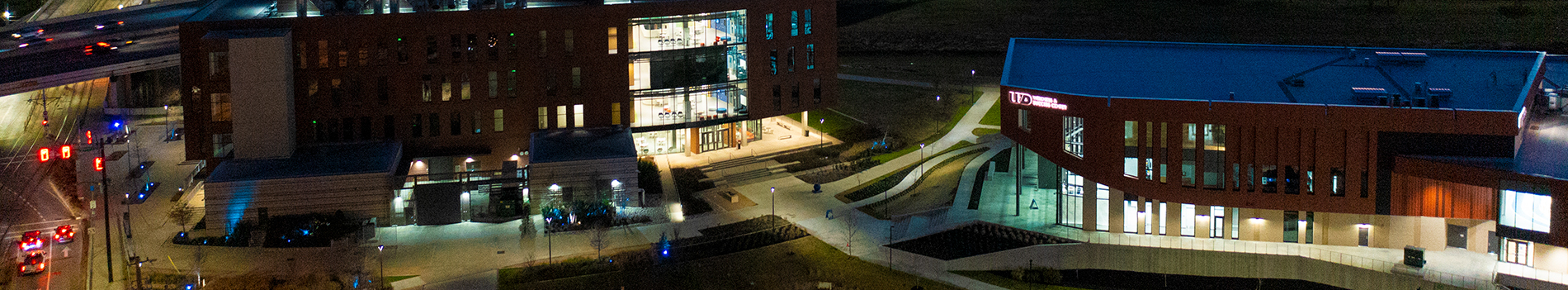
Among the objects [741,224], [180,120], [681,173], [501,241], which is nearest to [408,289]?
[501,241]

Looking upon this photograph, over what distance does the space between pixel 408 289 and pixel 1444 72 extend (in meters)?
57.1

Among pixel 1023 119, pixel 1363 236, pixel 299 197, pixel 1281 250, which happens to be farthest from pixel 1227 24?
pixel 299 197

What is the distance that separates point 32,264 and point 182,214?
33.9 feet

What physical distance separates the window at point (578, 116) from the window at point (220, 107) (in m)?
20.5

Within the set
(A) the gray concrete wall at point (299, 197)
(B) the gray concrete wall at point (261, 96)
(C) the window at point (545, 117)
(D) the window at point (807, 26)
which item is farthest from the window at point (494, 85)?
(D) the window at point (807, 26)

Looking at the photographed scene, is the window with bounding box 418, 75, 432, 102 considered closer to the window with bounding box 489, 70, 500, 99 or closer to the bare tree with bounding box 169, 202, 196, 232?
the window with bounding box 489, 70, 500, 99

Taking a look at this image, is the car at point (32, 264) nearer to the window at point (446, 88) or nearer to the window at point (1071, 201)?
the window at point (446, 88)

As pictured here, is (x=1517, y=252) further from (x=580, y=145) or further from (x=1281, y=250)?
(x=580, y=145)

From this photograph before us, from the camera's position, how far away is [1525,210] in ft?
204

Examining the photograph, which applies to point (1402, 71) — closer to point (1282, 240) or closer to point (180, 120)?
point (1282, 240)

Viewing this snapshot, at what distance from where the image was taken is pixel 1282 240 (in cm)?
6969

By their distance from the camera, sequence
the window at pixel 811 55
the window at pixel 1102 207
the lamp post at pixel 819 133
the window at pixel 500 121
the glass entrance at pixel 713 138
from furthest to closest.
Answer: the lamp post at pixel 819 133
the window at pixel 811 55
the glass entrance at pixel 713 138
the window at pixel 500 121
the window at pixel 1102 207

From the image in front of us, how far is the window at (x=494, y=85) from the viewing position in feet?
279

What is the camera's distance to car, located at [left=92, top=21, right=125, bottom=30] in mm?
110631
